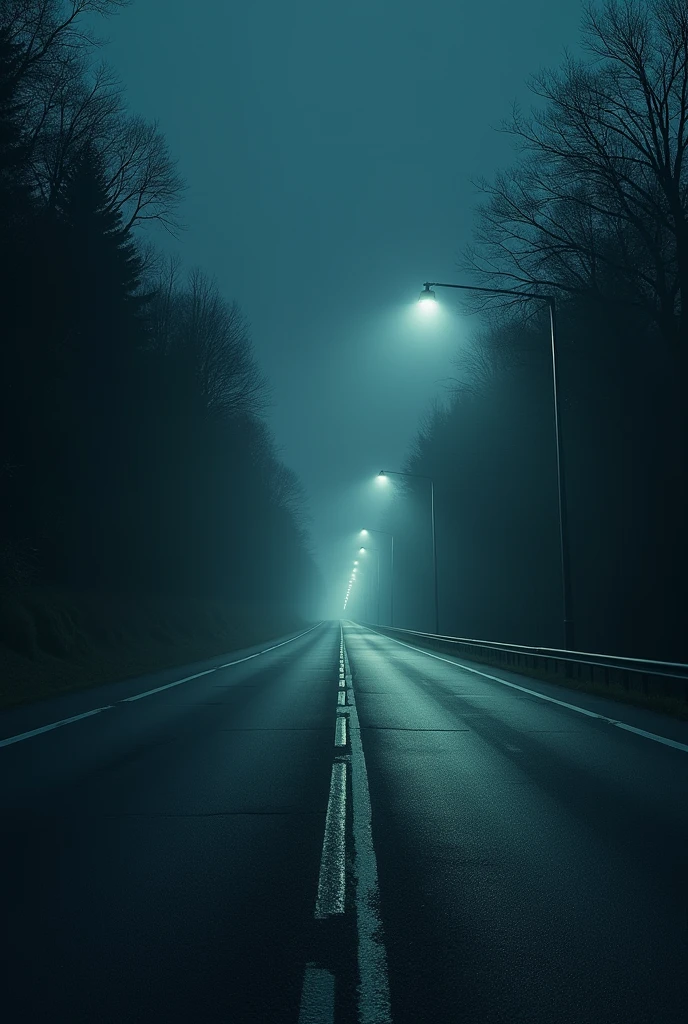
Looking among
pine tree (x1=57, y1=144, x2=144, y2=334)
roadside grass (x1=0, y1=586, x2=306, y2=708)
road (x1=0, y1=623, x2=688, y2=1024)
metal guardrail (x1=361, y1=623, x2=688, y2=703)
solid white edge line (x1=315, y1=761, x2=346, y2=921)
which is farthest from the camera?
pine tree (x1=57, y1=144, x2=144, y2=334)

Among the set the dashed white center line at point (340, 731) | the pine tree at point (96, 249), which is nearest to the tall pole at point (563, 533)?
the dashed white center line at point (340, 731)

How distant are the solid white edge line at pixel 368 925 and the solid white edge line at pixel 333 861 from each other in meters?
0.09

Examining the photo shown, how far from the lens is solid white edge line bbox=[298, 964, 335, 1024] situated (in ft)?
11.7

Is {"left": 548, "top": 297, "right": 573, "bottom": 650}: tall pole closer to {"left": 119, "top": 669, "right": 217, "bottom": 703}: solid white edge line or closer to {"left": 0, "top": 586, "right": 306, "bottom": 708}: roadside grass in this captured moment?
{"left": 119, "top": 669, "right": 217, "bottom": 703}: solid white edge line

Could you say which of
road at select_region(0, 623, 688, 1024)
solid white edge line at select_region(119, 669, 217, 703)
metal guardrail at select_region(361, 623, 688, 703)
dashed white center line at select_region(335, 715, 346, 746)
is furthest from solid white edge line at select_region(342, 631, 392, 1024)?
solid white edge line at select_region(119, 669, 217, 703)

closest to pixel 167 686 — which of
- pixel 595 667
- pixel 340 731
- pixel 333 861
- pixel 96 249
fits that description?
pixel 340 731

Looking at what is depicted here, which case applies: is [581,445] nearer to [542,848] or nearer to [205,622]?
[205,622]

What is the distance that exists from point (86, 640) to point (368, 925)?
2583cm

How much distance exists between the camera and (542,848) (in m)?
6.21

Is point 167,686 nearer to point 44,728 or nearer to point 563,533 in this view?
point 44,728

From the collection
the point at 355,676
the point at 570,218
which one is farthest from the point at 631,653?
the point at 570,218

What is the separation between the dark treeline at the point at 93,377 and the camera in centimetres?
2359

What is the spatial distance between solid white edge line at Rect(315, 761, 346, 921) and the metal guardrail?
29.2ft

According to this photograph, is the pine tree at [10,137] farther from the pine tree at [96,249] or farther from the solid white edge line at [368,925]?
the solid white edge line at [368,925]
